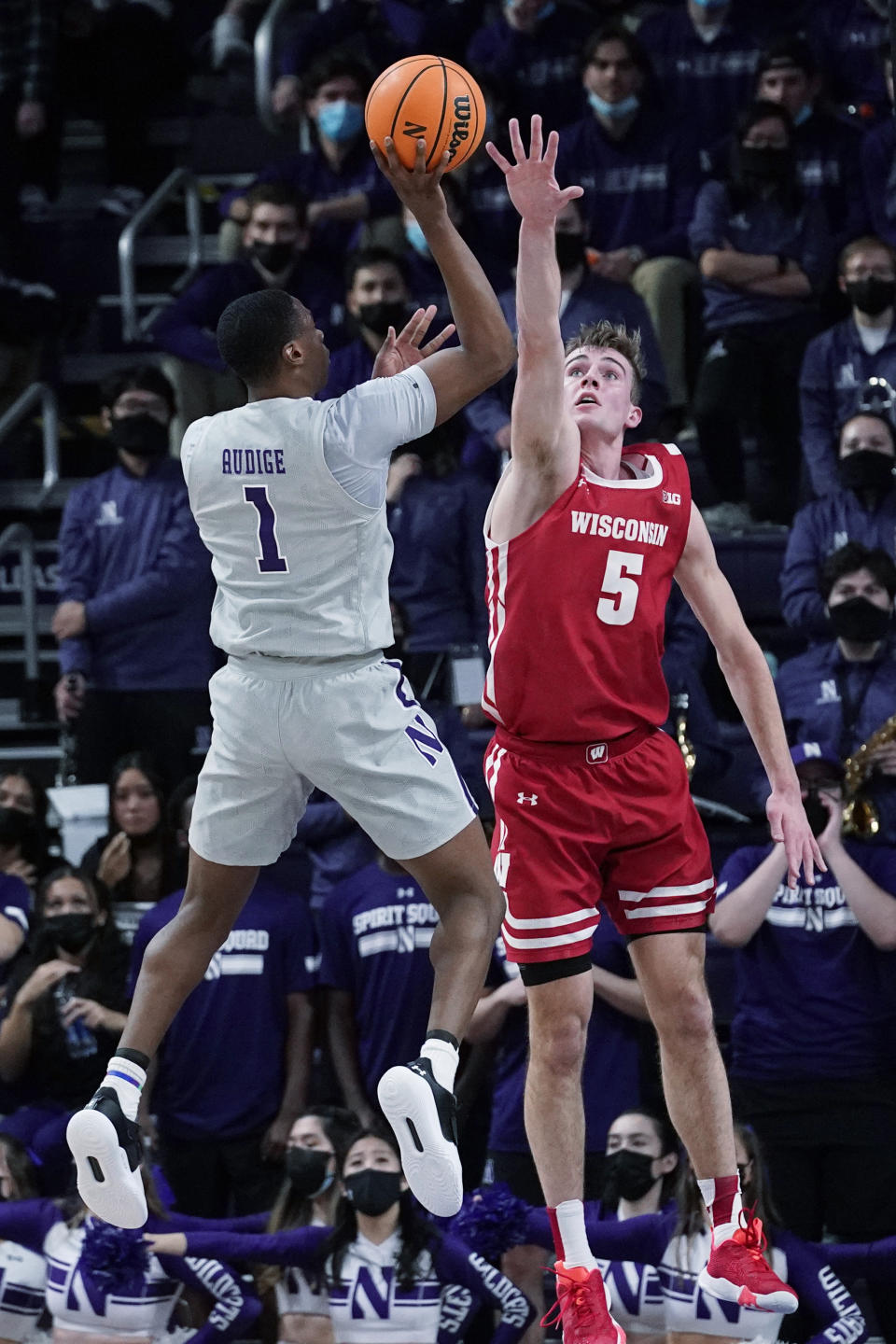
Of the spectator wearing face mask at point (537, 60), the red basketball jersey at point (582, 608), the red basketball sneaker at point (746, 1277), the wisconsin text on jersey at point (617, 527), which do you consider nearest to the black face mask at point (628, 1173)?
the red basketball sneaker at point (746, 1277)

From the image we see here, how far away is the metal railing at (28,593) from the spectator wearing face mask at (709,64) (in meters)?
4.14

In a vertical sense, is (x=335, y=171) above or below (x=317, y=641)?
below

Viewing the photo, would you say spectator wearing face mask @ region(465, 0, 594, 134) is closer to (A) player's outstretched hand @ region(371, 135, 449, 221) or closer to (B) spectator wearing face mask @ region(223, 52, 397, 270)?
(B) spectator wearing face mask @ region(223, 52, 397, 270)

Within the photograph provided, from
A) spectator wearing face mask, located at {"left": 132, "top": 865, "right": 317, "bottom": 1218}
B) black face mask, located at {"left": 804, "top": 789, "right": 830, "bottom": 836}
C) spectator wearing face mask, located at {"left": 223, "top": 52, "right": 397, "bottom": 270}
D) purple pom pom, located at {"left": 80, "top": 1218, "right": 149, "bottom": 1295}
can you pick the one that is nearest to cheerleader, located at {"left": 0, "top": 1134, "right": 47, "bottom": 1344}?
purple pom pom, located at {"left": 80, "top": 1218, "right": 149, "bottom": 1295}

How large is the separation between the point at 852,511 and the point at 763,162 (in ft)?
6.83

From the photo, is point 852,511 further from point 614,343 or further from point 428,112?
point 428,112

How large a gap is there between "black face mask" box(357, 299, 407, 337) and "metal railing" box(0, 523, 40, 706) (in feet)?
7.64

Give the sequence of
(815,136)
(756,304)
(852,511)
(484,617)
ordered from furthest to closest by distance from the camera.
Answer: (815,136) → (756,304) → (484,617) → (852,511)

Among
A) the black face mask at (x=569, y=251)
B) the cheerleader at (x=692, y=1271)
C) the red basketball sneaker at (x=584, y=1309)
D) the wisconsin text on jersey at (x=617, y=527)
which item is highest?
the wisconsin text on jersey at (x=617, y=527)

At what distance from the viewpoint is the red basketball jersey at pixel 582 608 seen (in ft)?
17.6

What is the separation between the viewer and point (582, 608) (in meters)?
5.38

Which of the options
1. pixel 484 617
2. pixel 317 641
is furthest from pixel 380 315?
pixel 317 641

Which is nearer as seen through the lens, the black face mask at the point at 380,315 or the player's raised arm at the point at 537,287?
the player's raised arm at the point at 537,287

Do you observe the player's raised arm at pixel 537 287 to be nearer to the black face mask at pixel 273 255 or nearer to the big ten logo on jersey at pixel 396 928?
the big ten logo on jersey at pixel 396 928
